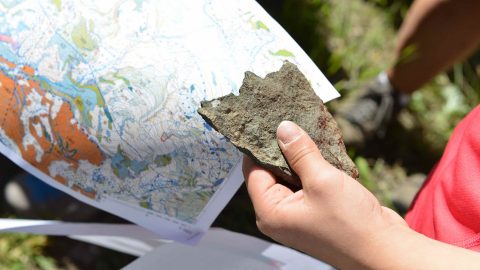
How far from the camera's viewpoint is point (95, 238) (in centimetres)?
128

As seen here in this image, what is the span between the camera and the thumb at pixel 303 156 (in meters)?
0.82

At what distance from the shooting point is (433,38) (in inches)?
62.5

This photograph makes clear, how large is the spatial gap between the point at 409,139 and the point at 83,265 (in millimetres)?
1204

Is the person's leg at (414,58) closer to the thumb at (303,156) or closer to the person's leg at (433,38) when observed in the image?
the person's leg at (433,38)

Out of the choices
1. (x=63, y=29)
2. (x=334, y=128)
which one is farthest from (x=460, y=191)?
(x=63, y=29)

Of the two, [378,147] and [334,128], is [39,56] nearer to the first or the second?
[334,128]

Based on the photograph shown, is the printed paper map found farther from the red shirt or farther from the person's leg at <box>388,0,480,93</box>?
the person's leg at <box>388,0,480,93</box>

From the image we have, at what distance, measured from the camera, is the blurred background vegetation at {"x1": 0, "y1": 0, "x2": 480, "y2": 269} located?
1.74m

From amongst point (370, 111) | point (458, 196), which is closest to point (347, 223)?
point (458, 196)

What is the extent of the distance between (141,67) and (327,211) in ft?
1.39

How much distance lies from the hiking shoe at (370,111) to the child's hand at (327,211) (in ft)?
3.26

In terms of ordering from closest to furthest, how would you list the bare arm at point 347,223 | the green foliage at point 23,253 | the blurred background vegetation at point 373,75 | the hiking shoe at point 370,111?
the bare arm at point 347,223 < the green foliage at point 23,253 < the blurred background vegetation at point 373,75 < the hiking shoe at point 370,111

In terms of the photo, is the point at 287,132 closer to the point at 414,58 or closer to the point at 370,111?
the point at 414,58

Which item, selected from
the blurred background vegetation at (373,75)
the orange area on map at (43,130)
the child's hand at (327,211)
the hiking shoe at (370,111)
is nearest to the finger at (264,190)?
the child's hand at (327,211)
